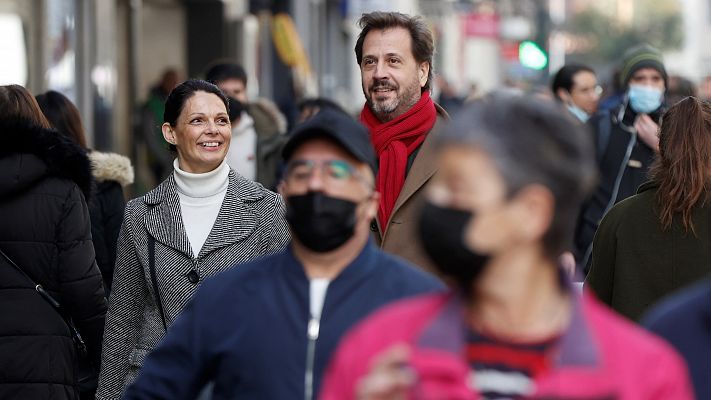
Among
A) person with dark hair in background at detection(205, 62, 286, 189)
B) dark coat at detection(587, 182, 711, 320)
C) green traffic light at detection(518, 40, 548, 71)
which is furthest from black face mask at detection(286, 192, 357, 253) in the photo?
green traffic light at detection(518, 40, 548, 71)

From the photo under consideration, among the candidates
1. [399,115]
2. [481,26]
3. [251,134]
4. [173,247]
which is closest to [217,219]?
[173,247]

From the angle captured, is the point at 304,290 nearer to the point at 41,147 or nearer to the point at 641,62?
the point at 41,147

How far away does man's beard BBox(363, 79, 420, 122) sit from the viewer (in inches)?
260

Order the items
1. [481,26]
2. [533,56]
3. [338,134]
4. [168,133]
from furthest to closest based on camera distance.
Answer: [481,26]
[533,56]
[168,133]
[338,134]

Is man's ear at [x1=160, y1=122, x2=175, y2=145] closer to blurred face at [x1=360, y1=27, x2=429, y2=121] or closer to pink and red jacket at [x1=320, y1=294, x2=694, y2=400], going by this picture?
blurred face at [x1=360, y1=27, x2=429, y2=121]

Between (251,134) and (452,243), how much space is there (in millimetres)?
7669

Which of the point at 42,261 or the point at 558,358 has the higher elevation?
the point at 558,358

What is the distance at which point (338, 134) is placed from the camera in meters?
3.66

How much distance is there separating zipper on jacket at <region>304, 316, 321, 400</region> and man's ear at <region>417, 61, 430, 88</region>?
3158 mm

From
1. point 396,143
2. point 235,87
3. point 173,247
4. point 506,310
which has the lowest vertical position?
point 173,247

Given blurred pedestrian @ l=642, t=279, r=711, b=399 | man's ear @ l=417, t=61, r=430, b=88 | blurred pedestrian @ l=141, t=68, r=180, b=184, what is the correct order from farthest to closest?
blurred pedestrian @ l=141, t=68, r=180, b=184
man's ear @ l=417, t=61, r=430, b=88
blurred pedestrian @ l=642, t=279, r=711, b=399

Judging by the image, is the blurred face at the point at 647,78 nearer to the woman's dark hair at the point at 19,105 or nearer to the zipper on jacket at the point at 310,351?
the woman's dark hair at the point at 19,105

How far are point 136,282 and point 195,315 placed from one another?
85.8 inches

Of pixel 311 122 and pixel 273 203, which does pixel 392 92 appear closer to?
pixel 273 203
